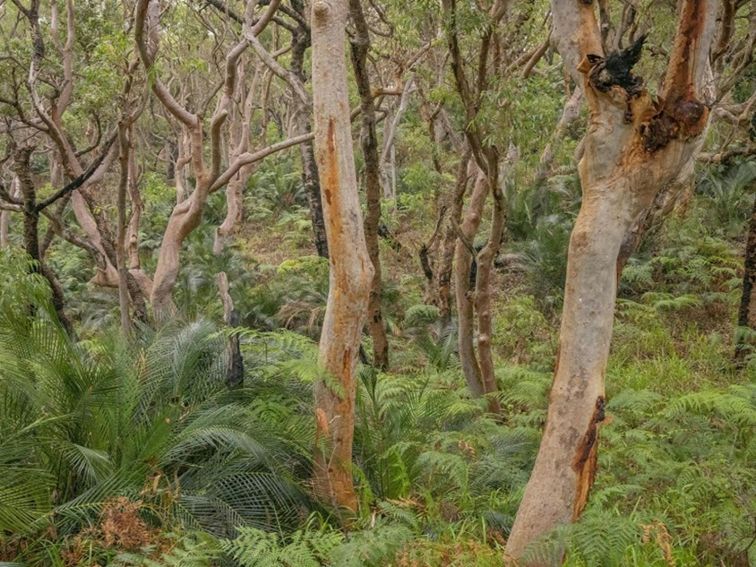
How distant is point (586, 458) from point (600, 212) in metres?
1.33

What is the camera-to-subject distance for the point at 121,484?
4.62 meters

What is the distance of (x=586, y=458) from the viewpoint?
160 inches

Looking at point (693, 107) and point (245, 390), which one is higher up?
point (693, 107)

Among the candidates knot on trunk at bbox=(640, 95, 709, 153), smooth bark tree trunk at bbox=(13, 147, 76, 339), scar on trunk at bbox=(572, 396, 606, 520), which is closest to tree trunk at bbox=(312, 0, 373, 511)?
scar on trunk at bbox=(572, 396, 606, 520)

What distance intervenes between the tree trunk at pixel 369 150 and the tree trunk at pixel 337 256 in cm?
201

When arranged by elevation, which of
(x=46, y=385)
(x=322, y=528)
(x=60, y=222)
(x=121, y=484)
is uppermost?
(x=60, y=222)

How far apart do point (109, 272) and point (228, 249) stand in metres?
5.34

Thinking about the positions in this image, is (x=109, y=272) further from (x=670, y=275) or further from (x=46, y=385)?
(x=670, y=275)

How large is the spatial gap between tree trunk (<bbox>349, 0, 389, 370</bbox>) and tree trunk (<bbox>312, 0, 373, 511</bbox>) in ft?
6.59

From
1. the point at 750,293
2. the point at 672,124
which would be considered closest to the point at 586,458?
the point at 672,124

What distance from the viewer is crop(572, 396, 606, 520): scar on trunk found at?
4.03 m

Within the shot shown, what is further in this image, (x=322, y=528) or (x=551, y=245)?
(x=551, y=245)

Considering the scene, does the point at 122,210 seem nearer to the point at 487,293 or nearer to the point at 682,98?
the point at 487,293

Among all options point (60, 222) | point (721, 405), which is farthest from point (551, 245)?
point (60, 222)
